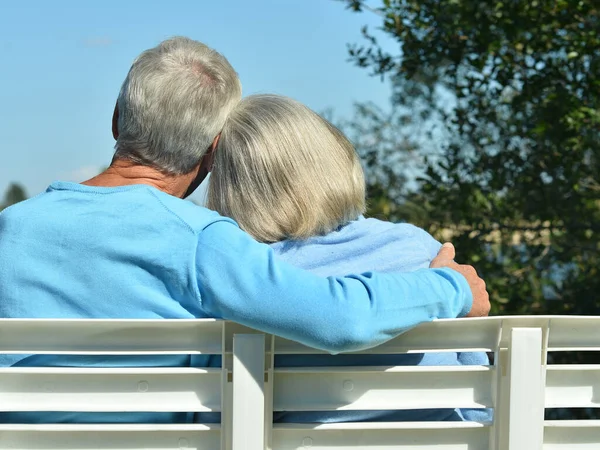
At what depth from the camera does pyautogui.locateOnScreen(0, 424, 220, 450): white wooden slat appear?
→ 171cm

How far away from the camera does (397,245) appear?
213cm

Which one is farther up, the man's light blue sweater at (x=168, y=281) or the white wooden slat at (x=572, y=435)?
the man's light blue sweater at (x=168, y=281)

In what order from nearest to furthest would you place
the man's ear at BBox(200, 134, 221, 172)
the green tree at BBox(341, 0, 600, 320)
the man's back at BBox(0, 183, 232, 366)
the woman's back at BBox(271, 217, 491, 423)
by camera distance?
the man's back at BBox(0, 183, 232, 366)
the woman's back at BBox(271, 217, 491, 423)
the man's ear at BBox(200, 134, 221, 172)
the green tree at BBox(341, 0, 600, 320)

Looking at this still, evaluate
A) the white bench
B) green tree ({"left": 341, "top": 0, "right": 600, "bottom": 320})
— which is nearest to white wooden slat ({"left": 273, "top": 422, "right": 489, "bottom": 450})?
the white bench

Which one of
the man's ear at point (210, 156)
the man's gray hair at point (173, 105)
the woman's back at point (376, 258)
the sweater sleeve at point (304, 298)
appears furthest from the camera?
the man's ear at point (210, 156)

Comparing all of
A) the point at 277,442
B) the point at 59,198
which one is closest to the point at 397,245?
the point at 277,442

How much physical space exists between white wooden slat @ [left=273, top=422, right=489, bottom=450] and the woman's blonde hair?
519 mm

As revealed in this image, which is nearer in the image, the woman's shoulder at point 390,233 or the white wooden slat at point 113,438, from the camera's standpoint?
the white wooden slat at point 113,438

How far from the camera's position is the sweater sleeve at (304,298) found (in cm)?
167

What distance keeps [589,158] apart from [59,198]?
369 cm

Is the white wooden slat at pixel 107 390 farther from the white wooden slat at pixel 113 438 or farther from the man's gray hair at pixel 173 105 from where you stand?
the man's gray hair at pixel 173 105

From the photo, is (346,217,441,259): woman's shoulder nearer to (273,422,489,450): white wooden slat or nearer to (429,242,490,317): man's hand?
(429,242,490,317): man's hand

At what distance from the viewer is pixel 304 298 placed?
1686 mm

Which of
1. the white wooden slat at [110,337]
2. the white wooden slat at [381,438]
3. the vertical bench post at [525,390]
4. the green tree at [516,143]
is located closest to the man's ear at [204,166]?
the white wooden slat at [110,337]
